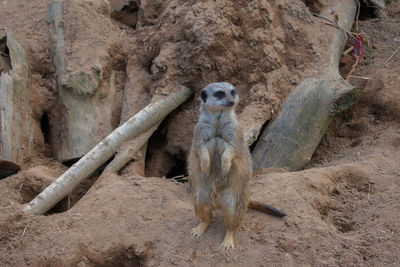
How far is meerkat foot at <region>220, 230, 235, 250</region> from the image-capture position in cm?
258

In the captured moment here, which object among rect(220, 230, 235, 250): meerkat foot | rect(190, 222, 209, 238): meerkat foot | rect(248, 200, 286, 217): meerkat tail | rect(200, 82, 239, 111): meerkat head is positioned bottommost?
rect(190, 222, 209, 238): meerkat foot

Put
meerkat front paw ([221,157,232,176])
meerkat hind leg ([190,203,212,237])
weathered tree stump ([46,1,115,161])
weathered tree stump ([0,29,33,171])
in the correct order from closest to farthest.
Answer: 1. meerkat front paw ([221,157,232,176])
2. meerkat hind leg ([190,203,212,237])
3. weathered tree stump ([0,29,33,171])
4. weathered tree stump ([46,1,115,161])

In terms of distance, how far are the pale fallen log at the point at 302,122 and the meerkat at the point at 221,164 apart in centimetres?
106

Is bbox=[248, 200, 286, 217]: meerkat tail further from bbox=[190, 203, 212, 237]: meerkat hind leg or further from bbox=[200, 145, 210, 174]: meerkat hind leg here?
bbox=[200, 145, 210, 174]: meerkat hind leg

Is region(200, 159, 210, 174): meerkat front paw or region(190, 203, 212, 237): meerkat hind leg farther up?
region(200, 159, 210, 174): meerkat front paw

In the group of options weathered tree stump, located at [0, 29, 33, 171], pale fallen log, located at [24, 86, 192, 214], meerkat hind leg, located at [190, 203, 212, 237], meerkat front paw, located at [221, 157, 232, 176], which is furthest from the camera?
weathered tree stump, located at [0, 29, 33, 171]

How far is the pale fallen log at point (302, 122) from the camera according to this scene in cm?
371

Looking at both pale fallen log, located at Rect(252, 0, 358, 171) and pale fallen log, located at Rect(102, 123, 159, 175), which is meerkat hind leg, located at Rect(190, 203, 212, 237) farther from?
pale fallen log, located at Rect(102, 123, 159, 175)

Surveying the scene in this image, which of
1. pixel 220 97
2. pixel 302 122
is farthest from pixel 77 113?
pixel 302 122

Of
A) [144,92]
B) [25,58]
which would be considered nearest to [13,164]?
[25,58]

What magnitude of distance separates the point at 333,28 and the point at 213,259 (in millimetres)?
2993

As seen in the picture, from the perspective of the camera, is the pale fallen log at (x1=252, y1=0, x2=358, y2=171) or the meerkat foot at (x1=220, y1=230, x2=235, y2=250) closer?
the meerkat foot at (x1=220, y1=230, x2=235, y2=250)

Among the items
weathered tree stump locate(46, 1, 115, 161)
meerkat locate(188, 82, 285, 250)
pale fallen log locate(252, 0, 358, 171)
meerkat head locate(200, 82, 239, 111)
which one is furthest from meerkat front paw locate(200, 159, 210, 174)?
weathered tree stump locate(46, 1, 115, 161)

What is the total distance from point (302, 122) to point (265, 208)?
1241 millimetres
